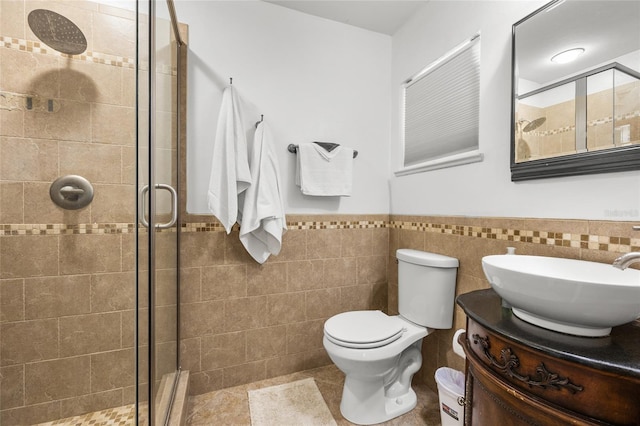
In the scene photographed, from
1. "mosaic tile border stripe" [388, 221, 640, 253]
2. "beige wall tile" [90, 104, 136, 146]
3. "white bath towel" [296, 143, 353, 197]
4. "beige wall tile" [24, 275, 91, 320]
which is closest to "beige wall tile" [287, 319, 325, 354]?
"white bath towel" [296, 143, 353, 197]

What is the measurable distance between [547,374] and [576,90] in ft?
3.22

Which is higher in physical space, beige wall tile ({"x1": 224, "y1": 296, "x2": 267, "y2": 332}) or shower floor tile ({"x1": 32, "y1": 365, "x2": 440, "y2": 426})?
beige wall tile ({"x1": 224, "y1": 296, "x2": 267, "y2": 332})

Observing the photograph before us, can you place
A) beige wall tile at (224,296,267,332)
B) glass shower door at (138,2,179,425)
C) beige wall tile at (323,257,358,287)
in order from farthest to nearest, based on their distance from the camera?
beige wall tile at (323,257,358,287), beige wall tile at (224,296,267,332), glass shower door at (138,2,179,425)

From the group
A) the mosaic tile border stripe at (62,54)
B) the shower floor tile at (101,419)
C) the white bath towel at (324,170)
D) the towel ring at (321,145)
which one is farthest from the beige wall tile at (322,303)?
the mosaic tile border stripe at (62,54)

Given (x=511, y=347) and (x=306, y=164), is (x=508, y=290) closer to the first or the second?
(x=511, y=347)

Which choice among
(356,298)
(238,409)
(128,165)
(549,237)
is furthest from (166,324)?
(549,237)

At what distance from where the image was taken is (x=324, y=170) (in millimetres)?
1829

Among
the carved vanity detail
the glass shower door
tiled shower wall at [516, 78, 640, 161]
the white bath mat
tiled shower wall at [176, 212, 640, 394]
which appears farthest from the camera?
tiled shower wall at [176, 212, 640, 394]

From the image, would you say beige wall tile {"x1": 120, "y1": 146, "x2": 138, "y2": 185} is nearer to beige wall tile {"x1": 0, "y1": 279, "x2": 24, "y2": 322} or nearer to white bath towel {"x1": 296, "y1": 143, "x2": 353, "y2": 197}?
beige wall tile {"x1": 0, "y1": 279, "x2": 24, "y2": 322}

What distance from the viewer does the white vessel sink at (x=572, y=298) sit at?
1.99 ft

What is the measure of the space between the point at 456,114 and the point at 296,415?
72.3 inches

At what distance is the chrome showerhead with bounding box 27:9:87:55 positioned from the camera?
1.05 meters

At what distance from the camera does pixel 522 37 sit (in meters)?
1.20

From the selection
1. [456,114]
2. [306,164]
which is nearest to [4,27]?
→ [306,164]
